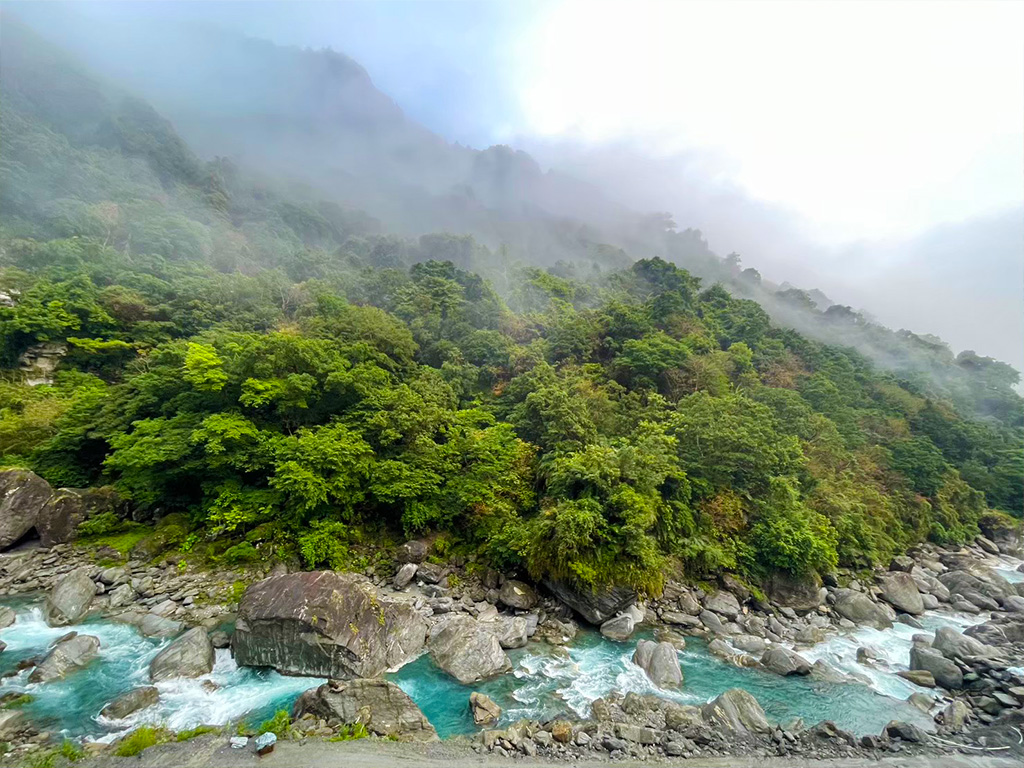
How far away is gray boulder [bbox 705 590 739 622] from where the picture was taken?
14.8 m

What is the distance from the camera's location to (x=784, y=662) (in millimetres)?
11969

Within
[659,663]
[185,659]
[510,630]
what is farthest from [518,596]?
[185,659]

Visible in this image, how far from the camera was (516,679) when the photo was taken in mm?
10797

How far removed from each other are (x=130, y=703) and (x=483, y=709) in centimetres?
735

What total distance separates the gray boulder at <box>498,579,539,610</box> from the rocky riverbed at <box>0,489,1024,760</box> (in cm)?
7

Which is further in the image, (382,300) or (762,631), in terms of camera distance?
(382,300)

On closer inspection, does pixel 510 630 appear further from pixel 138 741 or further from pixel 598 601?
pixel 138 741

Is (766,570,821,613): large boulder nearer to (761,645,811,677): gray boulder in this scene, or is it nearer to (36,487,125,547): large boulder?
(761,645,811,677): gray boulder

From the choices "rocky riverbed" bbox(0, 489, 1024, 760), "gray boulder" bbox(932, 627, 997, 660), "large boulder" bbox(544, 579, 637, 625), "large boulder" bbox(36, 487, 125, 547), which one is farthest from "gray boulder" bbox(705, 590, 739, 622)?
"large boulder" bbox(36, 487, 125, 547)

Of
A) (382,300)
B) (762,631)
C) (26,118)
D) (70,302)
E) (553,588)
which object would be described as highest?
(26,118)

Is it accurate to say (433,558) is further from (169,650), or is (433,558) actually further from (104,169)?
(104,169)

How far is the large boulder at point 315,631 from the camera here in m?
10.2

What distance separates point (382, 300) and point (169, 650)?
3151cm

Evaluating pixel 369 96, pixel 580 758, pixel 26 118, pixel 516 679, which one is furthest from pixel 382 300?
pixel 369 96
